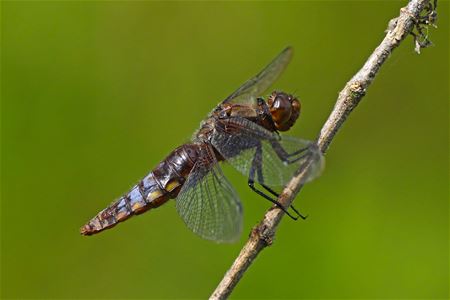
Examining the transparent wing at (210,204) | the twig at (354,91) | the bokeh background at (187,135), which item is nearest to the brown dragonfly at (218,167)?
the transparent wing at (210,204)

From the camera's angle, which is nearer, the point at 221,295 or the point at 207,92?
the point at 221,295

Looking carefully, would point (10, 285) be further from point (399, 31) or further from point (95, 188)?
point (399, 31)

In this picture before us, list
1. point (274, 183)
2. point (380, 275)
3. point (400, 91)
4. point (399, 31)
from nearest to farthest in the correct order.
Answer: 1. point (399, 31)
2. point (274, 183)
3. point (380, 275)
4. point (400, 91)

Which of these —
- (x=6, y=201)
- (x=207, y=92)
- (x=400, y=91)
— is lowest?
(x=6, y=201)

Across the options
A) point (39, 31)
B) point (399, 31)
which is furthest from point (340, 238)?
point (39, 31)

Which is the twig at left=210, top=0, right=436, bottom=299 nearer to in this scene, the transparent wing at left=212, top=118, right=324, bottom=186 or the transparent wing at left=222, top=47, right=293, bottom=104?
the transparent wing at left=212, top=118, right=324, bottom=186

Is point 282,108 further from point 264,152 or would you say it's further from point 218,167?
point 218,167

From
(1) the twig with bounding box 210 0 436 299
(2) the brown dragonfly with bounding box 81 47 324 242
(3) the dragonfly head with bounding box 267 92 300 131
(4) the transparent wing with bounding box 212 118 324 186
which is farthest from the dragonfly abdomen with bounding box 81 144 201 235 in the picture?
(1) the twig with bounding box 210 0 436 299
